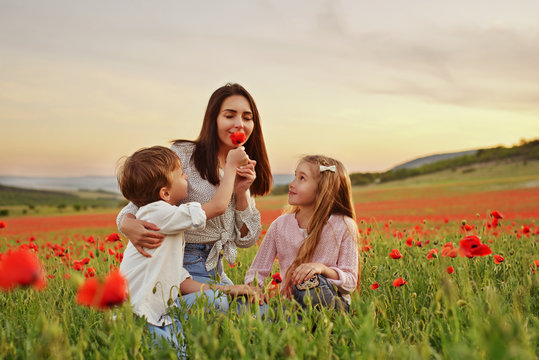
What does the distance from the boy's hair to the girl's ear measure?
23 millimetres

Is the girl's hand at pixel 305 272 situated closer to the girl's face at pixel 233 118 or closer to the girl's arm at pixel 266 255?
the girl's arm at pixel 266 255

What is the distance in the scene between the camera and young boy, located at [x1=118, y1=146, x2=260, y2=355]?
9.23 ft

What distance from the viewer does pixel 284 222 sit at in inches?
148

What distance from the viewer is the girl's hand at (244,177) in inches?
131

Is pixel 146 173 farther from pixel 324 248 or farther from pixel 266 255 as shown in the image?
pixel 324 248

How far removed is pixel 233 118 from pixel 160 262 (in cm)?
132

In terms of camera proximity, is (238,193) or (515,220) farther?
(515,220)

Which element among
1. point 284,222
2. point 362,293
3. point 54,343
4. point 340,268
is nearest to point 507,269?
point 362,293

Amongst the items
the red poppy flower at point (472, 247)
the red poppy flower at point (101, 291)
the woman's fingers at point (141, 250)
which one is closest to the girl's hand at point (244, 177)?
the woman's fingers at point (141, 250)

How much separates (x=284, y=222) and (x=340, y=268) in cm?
59

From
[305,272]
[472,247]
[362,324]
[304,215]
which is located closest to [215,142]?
[304,215]

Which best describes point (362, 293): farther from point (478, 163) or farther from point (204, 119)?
point (478, 163)

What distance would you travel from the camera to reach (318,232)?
3.47 meters

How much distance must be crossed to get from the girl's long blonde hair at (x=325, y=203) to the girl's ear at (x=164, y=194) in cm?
100
